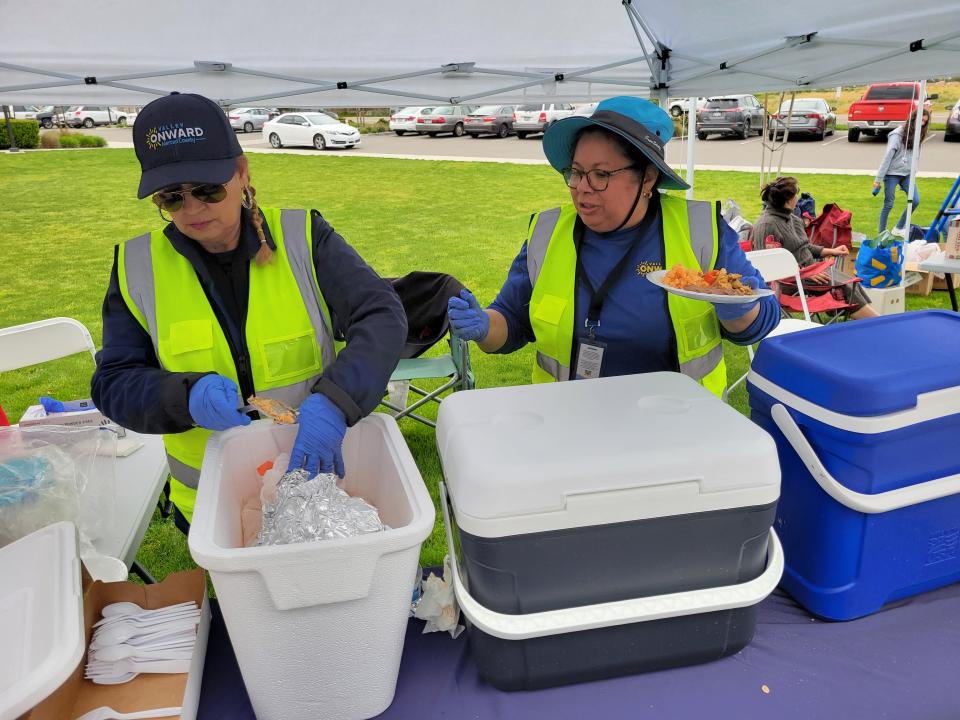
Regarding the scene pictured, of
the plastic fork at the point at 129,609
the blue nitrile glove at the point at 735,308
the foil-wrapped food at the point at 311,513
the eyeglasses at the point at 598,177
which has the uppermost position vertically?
the eyeglasses at the point at 598,177

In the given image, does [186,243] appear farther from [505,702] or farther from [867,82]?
[867,82]

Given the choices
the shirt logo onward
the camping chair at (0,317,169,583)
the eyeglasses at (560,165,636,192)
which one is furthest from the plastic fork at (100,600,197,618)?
the camping chair at (0,317,169,583)

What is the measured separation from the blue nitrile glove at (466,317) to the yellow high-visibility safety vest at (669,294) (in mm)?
195

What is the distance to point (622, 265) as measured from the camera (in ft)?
6.19

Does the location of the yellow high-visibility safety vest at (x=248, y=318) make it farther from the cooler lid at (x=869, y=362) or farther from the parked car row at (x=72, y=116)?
the parked car row at (x=72, y=116)

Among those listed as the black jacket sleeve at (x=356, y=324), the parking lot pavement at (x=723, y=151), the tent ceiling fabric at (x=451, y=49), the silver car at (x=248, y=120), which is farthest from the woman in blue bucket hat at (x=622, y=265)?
the silver car at (x=248, y=120)

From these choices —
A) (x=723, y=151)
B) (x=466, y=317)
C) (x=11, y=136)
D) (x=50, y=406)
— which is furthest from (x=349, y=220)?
(x=11, y=136)

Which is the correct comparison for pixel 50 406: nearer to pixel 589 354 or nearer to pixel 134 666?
pixel 134 666

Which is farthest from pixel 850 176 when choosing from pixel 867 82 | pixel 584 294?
pixel 584 294

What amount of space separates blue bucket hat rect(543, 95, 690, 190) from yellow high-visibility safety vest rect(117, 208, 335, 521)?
0.75 m

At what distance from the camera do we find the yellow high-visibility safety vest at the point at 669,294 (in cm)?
188

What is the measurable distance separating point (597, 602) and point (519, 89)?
3.28 metres

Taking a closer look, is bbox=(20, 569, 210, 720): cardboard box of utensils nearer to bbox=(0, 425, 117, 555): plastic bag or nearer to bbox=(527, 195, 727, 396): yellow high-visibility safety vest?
bbox=(0, 425, 117, 555): plastic bag

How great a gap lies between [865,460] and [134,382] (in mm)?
1419
